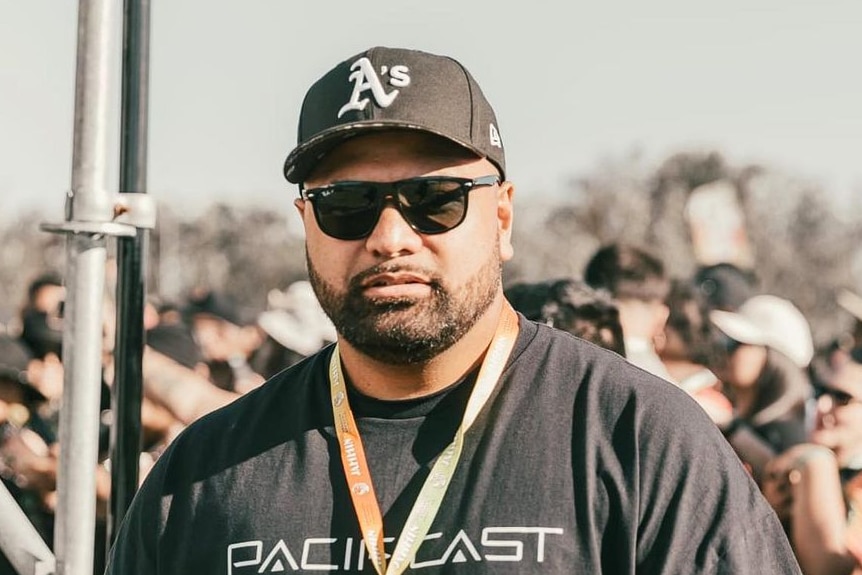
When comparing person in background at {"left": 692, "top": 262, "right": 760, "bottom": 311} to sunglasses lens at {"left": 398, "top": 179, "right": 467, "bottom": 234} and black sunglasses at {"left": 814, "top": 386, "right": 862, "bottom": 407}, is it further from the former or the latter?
sunglasses lens at {"left": 398, "top": 179, "right": 467, "bottom": 234}

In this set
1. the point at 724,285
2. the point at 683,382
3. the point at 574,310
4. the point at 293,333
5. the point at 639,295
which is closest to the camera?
the point at 574,310

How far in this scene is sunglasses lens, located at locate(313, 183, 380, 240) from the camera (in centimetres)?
240

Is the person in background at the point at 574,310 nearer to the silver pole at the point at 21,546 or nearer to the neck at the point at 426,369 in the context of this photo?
the neck at the point at 426,369

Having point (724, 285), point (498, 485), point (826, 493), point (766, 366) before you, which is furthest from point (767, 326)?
point (498, 485)

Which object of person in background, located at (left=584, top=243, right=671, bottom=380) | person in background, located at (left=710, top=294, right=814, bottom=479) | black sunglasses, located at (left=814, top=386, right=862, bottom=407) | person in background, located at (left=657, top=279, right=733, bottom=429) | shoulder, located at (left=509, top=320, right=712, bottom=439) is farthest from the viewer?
person in background, located at (left=710, top=294, right=814, bottom=479)

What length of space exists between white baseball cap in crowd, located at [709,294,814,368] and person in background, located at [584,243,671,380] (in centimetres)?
133

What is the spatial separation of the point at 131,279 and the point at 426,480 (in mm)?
690

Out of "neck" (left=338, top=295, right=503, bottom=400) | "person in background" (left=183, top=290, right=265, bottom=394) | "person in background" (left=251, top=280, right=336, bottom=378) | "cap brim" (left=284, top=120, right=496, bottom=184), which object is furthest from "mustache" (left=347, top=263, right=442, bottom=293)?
"person in background" (left=251, top=280, right=336, bottom=378)

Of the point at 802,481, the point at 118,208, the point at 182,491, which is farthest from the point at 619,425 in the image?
the point at 802,481

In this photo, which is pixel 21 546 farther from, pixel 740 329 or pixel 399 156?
pixel 740 329

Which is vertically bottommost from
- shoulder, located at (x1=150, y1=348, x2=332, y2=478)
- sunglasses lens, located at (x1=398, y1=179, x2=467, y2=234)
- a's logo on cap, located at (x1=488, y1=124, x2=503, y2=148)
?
shoulder, located at (x1=150, y1=348, x2=332, y2=478)

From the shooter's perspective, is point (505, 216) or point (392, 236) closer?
point (392, 236)

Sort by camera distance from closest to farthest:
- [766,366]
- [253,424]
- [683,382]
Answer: [253,424] → [683,382] → [766,366]

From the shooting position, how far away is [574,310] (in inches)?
153
